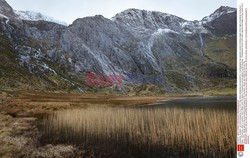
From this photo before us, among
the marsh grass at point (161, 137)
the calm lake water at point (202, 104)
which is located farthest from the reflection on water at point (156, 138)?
the calm lake water at point (202, 104)

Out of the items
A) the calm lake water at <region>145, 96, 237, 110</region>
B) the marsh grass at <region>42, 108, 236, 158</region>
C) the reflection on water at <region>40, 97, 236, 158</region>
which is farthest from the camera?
the calm lake water at <region>145, 96, 237, 110</region>

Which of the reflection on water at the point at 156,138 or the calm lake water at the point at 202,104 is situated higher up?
the reflection on water at the point at 156,138

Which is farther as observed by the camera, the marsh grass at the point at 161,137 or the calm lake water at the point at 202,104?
the calm lake water at the point at 202,104

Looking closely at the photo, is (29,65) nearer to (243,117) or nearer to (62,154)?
(62,154)

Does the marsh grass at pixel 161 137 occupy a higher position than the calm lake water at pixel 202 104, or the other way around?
the marsh grass at pixel 161 137

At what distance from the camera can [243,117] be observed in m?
7.19

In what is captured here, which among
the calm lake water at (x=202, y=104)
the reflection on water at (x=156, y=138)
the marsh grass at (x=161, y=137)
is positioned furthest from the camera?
the calm lake water at (x=202, y=104)

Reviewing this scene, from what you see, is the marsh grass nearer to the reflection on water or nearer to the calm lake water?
the reflection on water

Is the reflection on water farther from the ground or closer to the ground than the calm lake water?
farther from the ground

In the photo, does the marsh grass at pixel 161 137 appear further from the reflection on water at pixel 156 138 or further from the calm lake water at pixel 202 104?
the calm lake water at pixel 202 104

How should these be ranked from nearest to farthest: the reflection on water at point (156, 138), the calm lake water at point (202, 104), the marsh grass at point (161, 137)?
the reflection on water at point (156, 138)
the marsh grass at point (161, 137)
the calm lake water at point (202, 104)

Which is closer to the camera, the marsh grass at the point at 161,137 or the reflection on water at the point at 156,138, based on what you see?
the reflection on water at the point at 156,138

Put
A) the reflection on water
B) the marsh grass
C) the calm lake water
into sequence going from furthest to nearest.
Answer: the calm lake water
the marsh grass
the reflection on water

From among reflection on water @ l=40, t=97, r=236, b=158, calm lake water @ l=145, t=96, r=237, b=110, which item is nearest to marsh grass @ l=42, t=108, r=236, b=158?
reflection on water @ l=40, t=97, r=236, b=158
